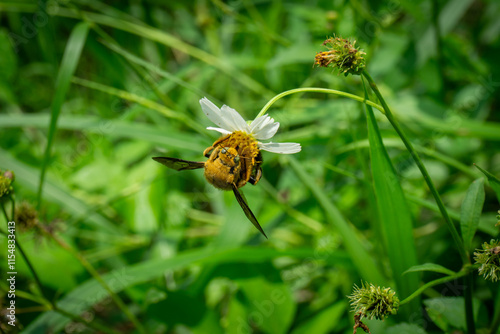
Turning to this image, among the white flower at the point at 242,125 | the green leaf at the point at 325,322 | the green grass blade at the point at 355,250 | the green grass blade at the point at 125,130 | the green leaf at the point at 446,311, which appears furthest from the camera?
the green grass blade at the point at 125,130

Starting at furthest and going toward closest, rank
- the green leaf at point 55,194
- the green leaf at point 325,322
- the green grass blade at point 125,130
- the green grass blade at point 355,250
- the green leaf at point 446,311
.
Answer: the green leaf at point 55,194 → the green grass blade at point 125,130 → the green leaf at point 325,322 → the green grass blade at point 355,250 → the green leaf at point 446,311

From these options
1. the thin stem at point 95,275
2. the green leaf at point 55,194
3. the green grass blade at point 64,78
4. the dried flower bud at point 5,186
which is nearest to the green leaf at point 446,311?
the thin stem at point 95,275

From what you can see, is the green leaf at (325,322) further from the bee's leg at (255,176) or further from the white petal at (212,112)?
the white petal at (212,112)

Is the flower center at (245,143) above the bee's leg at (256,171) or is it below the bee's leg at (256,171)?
above

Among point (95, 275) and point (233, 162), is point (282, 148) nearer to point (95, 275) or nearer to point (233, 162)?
point (233, 162)

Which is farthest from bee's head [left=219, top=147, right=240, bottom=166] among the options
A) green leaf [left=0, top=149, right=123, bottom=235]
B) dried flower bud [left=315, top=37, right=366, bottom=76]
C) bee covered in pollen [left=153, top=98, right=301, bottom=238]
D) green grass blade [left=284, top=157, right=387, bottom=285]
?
green leaf [left=0, top=149, right=123, bottom=235]

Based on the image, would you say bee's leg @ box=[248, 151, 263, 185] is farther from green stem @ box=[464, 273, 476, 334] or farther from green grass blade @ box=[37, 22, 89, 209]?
green grass blade @ box=[37, 22, 89, 209]

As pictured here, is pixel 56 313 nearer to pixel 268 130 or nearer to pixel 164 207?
pixel 164 207
